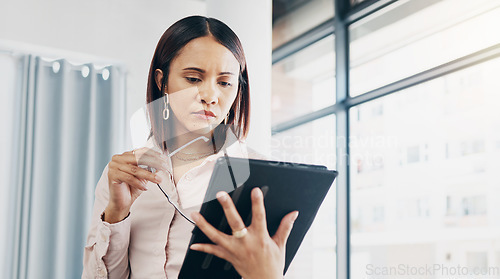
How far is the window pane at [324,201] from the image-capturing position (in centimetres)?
287

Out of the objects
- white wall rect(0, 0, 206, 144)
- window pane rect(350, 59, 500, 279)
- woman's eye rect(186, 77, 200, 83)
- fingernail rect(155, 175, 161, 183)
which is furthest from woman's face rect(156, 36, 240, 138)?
white wall rect(0, 0, 206, 144)

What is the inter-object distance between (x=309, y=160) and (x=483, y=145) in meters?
1.08

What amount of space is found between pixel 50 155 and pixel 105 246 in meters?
1.76

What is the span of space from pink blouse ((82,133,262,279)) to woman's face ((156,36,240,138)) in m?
0.08

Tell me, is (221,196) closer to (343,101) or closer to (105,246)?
(105,246)

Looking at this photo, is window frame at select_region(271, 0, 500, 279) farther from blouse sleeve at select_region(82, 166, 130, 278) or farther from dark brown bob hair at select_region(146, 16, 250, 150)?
blouse sleeve at select_region(82, 166, 130, 278)

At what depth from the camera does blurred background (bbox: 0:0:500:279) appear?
220 centimetres

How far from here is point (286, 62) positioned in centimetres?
333

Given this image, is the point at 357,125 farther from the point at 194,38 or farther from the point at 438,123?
the point at 194,38

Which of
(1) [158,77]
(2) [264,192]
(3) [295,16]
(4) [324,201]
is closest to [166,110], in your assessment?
(1) [158,77]

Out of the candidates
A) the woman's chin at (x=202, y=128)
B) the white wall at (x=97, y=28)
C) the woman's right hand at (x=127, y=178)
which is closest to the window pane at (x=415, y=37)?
the white wall at (x=97, y=28)

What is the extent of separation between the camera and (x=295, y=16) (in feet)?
10.7

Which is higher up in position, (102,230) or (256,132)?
(256,132)

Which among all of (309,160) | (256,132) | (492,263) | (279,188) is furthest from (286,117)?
(279,188)
